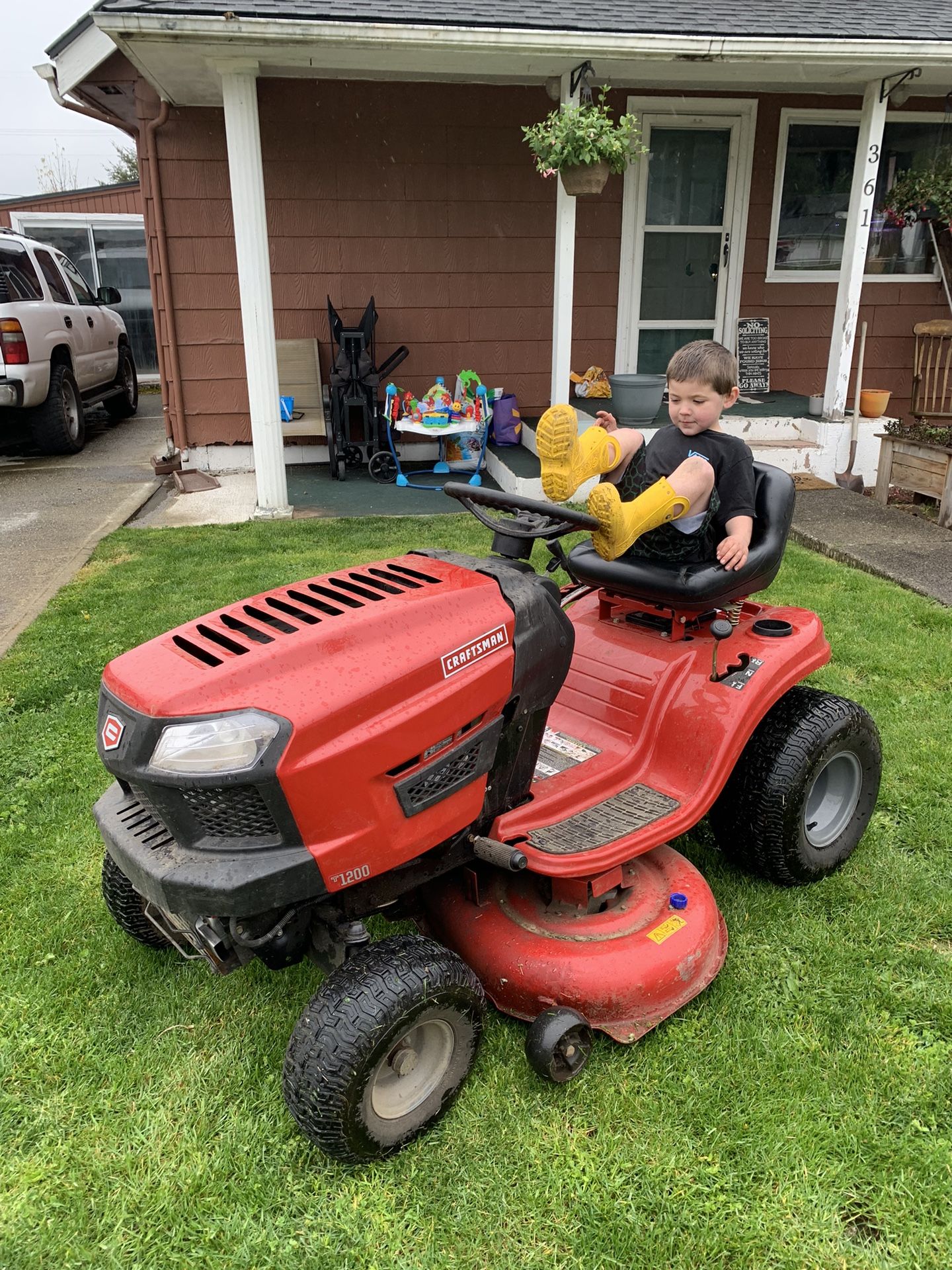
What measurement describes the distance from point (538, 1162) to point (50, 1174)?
987 mm

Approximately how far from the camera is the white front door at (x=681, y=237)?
838 cm

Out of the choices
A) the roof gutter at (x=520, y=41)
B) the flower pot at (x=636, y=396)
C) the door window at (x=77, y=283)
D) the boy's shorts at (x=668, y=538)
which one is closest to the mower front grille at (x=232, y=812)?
the boy's shorts at (x=668, y=538)

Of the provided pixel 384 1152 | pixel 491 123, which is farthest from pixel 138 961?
pixel 491 123

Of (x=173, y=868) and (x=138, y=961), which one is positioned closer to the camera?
(x=173, y=868)

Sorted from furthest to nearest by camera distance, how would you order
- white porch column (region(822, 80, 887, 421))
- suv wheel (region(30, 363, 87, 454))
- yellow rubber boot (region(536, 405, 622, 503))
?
suv wheel (region(30, 363, 87, 454)), white porch column (region(822, 80, 887, 421)), yellow rubber boot (region(536, 405, 622, 503))

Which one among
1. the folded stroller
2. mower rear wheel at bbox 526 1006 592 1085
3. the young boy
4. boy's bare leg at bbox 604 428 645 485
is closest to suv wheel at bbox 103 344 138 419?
the folded stroller

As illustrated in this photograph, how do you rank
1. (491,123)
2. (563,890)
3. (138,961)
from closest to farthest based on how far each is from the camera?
(563,890)
(138,961)
(491,123)

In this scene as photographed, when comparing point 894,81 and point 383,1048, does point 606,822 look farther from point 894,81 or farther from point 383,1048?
point 894,81

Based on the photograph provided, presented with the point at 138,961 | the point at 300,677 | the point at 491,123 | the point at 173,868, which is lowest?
the point at 138,961

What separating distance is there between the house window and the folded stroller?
3801 mm

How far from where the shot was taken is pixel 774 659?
8.60 ft

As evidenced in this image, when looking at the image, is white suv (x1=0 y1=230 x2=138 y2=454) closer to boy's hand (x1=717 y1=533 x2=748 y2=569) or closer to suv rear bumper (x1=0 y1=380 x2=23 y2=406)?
suv rear bumper (x1=0 y1=380 x2=23 y2=406)

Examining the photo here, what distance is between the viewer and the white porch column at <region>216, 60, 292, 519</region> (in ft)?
20.0

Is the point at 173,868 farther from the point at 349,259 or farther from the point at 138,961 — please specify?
the point at 349,259
